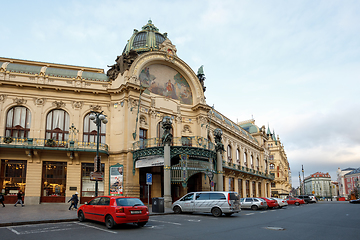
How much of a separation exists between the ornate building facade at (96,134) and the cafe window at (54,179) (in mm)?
84

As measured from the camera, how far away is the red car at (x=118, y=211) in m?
12.5

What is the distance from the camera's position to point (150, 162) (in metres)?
26.1

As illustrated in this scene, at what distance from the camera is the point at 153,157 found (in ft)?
85.4

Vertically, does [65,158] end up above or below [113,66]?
below

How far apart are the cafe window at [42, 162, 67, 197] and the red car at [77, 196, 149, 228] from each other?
14400 millimetres

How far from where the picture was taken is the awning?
25500 mm

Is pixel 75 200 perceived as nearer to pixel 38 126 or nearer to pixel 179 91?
pixel 38 126

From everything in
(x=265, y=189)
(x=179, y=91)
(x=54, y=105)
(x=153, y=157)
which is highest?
(x=179, y=91)

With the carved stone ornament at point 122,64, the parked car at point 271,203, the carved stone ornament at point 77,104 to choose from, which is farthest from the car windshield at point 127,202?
the parked car at point 271,203

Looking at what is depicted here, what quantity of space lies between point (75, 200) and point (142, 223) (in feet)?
30.2

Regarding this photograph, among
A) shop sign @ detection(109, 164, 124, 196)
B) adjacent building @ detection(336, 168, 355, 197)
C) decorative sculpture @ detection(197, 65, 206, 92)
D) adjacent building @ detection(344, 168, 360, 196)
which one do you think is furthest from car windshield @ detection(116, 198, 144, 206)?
adjacent building @ detection(336, 168, 355, 197)

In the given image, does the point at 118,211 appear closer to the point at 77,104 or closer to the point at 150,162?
the point at 150,162

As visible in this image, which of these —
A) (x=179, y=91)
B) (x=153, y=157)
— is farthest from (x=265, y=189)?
(x=153, y=157)

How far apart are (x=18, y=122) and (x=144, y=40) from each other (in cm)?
1902
